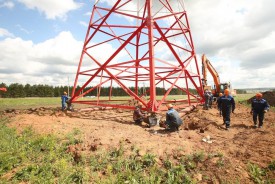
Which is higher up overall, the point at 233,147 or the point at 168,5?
the point at 168,5

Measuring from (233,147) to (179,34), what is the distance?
313 inches

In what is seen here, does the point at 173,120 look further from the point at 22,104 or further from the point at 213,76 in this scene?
the point at 22,104

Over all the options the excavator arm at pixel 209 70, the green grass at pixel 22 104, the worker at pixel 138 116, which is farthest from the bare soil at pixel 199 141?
the green grass at pixel 22 104

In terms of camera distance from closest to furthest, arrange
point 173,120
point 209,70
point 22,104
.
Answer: point 173,120 → point 209,70 → point 22,104

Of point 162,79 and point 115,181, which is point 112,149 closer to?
point 115,181

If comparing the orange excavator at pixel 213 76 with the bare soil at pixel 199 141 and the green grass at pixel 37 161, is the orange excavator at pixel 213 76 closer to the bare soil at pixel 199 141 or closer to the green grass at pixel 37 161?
the bare soil at pixel 199 141

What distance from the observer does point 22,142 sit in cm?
680

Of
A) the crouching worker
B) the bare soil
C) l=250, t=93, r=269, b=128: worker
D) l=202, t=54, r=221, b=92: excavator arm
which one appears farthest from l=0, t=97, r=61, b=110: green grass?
l=250, t=93, r=269, b=128: worker

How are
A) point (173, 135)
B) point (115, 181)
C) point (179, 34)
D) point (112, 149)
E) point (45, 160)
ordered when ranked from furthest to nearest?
point (179, 34) → point (173, 135) → point (112, 149) → point (45, 160) → point (115, 181)

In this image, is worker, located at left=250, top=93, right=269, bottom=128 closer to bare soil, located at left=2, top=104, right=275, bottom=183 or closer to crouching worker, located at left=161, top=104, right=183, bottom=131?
bare soil, located at left=2, top=104, right=275, bottom=183

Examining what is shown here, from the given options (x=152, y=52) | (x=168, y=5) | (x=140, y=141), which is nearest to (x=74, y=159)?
(x=140, y=141)

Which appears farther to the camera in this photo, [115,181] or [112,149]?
[112,149]

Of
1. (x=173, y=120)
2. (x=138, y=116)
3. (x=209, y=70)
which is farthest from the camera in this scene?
(x=209, y=70)

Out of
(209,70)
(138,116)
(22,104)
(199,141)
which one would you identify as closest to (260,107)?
(199,141)
